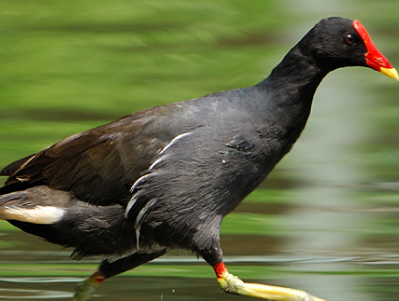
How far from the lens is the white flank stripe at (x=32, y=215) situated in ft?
14.7

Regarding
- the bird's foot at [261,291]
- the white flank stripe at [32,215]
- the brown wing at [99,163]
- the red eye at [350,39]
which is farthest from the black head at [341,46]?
the white flank stripe at [32,215]

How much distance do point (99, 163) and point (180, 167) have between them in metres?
0.46

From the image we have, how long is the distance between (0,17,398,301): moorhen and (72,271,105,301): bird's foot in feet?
1.02

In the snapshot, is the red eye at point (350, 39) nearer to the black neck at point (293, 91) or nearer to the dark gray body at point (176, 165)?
the dark gray body at point (176, 165)

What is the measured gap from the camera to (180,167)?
4.43m

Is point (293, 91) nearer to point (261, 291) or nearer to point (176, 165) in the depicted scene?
point (176, 165)

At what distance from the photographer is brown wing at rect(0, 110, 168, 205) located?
450cm

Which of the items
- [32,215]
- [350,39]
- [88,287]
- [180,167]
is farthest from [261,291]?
[350,39]

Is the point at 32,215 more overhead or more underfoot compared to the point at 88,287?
more overhead

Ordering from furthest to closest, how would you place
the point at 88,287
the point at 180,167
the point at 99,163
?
the point at 88,287 → the point at 99,163 → the point at 180,167

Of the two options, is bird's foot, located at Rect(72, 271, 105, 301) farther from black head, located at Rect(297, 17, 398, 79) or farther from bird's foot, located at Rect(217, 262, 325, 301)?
black head, located at Rect(297, 17, 398, 79)

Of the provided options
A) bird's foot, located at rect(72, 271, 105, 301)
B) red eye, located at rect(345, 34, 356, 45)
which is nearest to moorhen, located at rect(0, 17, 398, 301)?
red eye, located at rect(345, 34, 356, 45)

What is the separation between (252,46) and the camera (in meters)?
10.6

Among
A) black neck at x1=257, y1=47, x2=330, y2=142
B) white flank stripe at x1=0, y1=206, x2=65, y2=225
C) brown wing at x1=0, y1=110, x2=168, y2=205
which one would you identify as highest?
black neck at x1=257, y1=47, x2=330, y2=142
